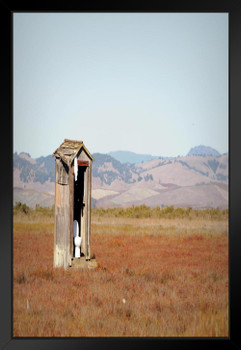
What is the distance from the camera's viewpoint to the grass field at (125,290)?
4.05 meters

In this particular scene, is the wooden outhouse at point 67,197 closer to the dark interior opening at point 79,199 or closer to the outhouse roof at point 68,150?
the outhouse roof at point 68,150

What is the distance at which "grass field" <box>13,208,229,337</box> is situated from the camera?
13.3 ft

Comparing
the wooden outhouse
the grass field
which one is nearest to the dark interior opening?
the wooden outhouse

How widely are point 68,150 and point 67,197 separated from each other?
32.1 inches

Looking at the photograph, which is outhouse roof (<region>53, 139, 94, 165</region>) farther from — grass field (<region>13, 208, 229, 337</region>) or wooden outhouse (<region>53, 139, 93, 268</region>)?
grass field (<region>13, 208, 229, 337</region>)

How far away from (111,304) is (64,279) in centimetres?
117

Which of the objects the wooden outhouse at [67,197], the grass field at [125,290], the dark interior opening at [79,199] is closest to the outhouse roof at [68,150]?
the wooden outhouse at [67,197]

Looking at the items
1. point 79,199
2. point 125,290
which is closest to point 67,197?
point 79,199

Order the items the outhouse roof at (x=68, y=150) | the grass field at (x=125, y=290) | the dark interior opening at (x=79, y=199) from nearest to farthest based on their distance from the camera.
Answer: the grass field at (x=125, y=290)
the outhouse roof at (x=68, y=150)
the dark interior opening at (x=79, y=199)

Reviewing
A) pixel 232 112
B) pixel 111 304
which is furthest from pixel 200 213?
pixel 232 112

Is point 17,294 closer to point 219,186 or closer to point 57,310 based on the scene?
point 57,310

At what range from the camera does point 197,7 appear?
3104 mm

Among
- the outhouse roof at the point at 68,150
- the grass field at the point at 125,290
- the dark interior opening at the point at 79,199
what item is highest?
the outhouse roof at the point at 68,150

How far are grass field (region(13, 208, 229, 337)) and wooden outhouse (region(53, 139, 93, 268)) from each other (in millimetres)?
359
